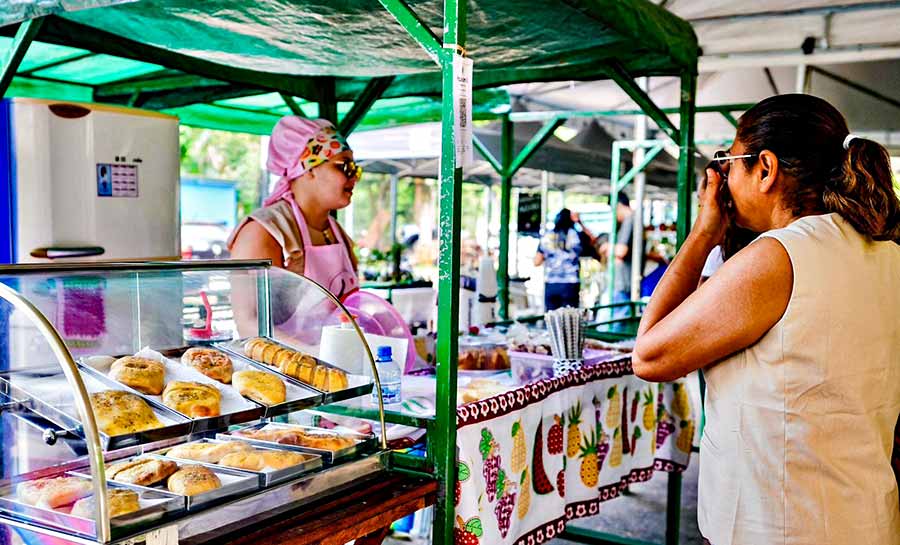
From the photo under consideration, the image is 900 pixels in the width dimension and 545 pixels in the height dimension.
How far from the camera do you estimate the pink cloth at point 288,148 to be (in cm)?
310

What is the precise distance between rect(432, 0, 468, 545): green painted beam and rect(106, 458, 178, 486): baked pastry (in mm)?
673

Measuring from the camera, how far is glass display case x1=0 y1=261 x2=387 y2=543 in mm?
1367

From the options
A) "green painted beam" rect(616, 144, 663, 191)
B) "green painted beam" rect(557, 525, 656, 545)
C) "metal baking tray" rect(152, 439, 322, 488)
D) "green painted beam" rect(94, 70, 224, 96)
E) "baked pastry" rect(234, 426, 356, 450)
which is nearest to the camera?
"metal baking tray" rect(152, 439, 322, 488)

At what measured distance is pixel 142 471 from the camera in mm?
1500

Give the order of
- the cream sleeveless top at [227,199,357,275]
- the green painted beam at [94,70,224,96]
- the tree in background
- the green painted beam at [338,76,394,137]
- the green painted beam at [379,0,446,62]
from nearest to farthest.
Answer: the green painted beam at [379,0,446,62] → the cream sleeveless top at [227,199,357,275] → the green painted beam at [338,76,394,137] → the green painted beam at [94,70,224,96] → the tree in background

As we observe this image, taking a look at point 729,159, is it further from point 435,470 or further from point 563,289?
point 563,289

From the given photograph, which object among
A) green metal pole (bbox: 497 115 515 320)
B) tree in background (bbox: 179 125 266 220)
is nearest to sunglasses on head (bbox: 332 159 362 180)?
green metal pole (bbox: 497 115 515 320)

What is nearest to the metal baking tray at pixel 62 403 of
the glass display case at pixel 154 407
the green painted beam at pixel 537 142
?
the glass display case at pixel 154 407

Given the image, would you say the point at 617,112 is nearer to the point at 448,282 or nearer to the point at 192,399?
the point at 448,282

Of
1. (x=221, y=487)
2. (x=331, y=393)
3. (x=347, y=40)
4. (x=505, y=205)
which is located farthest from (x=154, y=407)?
(x=505, y=205)

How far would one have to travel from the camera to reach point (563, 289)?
7.97 m

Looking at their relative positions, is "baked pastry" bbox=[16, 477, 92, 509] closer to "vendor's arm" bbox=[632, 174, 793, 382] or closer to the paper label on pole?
the paper label on pole

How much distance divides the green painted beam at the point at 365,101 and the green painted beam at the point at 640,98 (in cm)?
128

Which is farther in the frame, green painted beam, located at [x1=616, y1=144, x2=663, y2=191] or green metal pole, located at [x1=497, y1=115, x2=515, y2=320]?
green painted beam, located at [x1=616, y1=144, x2=663, y2=191]
